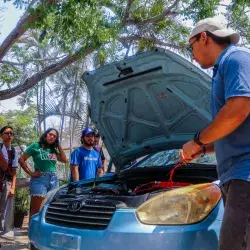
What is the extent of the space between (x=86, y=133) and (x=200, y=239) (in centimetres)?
412

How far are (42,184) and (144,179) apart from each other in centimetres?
273

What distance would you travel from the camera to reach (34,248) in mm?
4090

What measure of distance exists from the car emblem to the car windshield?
129cm

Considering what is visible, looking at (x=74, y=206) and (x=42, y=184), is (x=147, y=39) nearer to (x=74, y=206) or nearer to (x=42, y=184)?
(x=42, y=184)

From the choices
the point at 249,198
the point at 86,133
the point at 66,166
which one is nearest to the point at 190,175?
the point at 249,198

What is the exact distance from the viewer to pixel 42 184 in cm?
702

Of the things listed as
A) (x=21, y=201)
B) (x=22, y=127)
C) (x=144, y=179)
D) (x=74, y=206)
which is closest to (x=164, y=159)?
(x=144, y=179)

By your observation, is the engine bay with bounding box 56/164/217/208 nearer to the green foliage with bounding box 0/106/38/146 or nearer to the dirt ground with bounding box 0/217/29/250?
the dirt ground with bounding box 0/217/29/250

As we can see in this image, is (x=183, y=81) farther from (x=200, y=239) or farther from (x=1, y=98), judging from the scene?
(x=1, y=98)

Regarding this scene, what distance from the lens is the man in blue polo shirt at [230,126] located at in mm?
2541

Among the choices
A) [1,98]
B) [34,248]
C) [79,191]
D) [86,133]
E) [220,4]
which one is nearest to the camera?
[34,248]

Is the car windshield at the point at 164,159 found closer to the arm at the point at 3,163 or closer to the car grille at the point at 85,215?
the car grille at the point at 85,215

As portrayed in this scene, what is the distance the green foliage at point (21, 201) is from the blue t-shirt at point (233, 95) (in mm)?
6936

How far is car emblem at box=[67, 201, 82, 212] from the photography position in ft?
12.3
